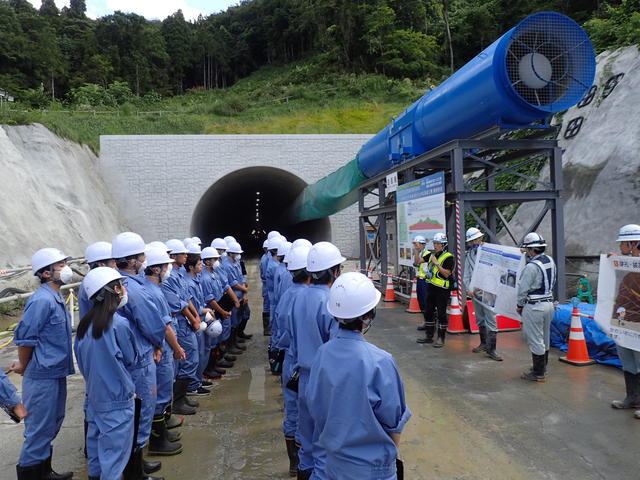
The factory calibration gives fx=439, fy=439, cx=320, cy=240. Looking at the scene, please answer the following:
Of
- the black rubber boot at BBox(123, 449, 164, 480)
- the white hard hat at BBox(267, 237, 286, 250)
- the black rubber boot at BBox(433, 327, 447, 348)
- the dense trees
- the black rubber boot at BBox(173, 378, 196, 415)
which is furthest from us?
the dense trees

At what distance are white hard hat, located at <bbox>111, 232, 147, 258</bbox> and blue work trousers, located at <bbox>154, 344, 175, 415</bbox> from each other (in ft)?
3.07

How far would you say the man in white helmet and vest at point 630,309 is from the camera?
4.31 meters

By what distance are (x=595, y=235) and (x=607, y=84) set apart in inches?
193

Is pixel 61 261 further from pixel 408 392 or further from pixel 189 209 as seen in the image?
pixel 189 209

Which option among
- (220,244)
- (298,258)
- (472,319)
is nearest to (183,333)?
(298,258)

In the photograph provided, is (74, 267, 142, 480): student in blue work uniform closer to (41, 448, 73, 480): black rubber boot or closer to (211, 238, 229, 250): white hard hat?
(41, 448, 73, 480): black rubber boot

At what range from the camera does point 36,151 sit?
1762 centimetres

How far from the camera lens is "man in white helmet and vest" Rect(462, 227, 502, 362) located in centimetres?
623

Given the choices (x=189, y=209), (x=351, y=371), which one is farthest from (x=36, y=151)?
(x=351, y=371)

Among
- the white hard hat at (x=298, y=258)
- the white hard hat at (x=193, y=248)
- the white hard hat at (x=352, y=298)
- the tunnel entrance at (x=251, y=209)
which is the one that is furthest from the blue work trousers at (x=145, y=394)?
the tunnel entrance at (x=251, y=209)

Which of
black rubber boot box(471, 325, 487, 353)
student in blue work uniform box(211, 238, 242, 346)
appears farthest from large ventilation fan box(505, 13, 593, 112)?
student in blue work uniform box(211, 238, 242, 346)

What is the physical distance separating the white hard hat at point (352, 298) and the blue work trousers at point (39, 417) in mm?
2570

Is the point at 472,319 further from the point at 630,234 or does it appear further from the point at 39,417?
the point at 39,417

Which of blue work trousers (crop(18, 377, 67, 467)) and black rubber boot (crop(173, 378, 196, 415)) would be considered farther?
black rubber boot (crop(173, 378, 196, 415))
